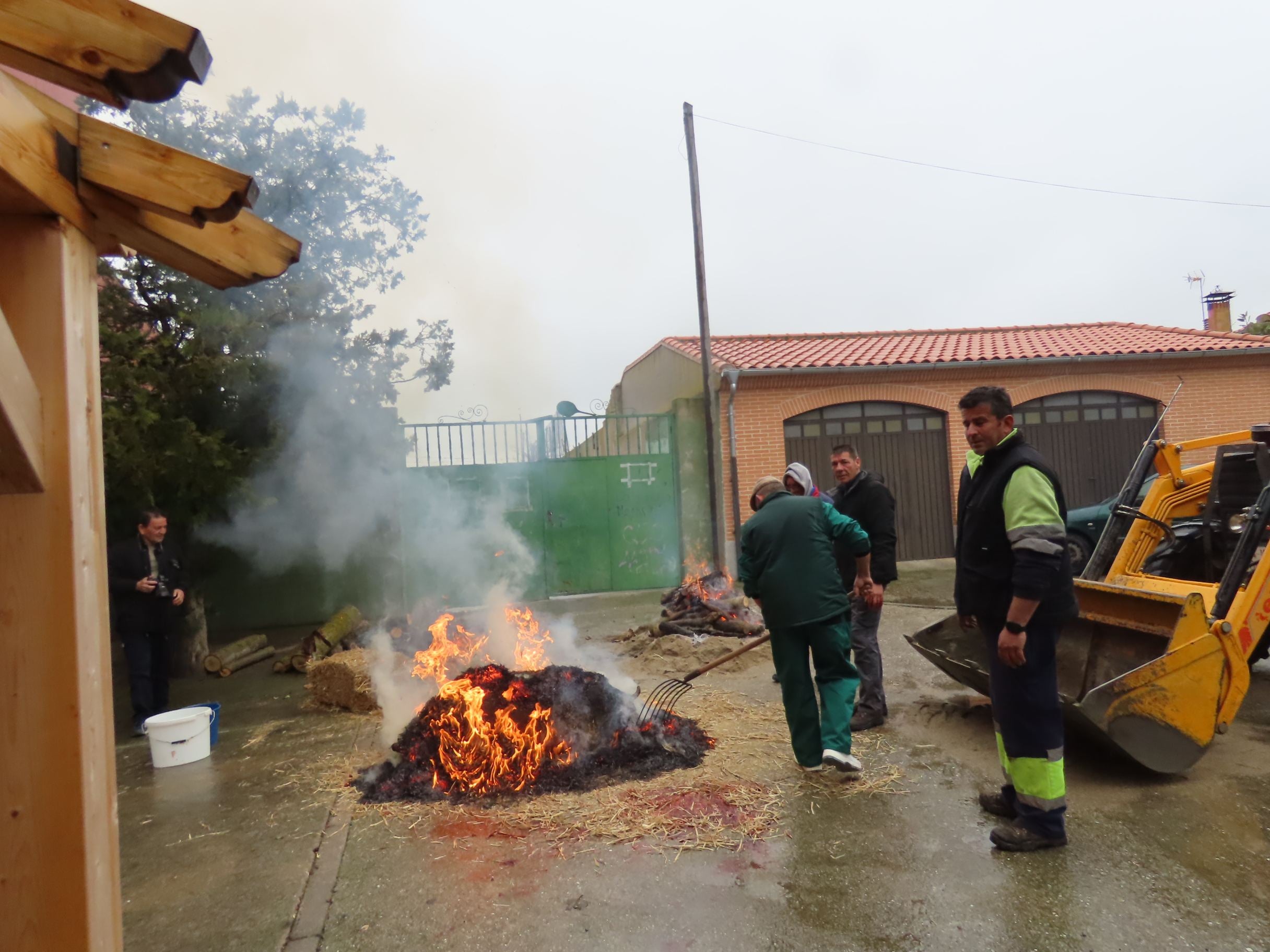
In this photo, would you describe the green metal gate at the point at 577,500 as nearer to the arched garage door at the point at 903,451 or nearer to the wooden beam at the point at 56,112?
the arched garage door at the point at 903,451

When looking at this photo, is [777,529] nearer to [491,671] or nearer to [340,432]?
[491,671]

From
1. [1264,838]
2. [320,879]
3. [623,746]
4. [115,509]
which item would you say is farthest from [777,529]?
[115,509]

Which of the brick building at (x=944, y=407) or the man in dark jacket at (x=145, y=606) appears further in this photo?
the brick building at (x=944, y=407)

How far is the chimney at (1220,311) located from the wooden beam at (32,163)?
23421mm

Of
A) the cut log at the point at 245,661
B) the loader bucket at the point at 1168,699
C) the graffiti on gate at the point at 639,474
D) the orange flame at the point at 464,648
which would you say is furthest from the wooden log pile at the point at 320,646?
the loader bucket at the point at 1168,699

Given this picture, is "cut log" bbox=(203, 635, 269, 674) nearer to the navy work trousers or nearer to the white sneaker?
the white sneaker

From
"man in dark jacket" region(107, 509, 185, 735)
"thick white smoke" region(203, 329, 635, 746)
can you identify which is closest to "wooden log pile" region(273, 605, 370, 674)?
"thick white smoke" region(203, 329, 635, 746)

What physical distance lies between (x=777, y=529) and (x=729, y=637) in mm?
4066

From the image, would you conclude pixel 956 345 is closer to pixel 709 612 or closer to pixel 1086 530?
pixel 1086 530

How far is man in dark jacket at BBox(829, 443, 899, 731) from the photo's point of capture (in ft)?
17.0

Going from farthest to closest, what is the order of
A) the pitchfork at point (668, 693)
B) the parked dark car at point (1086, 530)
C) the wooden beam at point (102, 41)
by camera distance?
the parked dark car at point (1086, 530)
the pitchfork at point (668, 693)
the wooden beam at point (102, 41)

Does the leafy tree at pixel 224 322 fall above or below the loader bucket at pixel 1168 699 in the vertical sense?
above

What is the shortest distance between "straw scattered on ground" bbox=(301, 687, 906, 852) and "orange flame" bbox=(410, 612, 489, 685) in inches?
44.8

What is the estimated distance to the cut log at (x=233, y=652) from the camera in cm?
809
